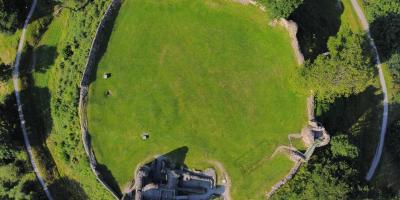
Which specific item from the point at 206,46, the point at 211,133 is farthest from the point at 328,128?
the point at 206,46

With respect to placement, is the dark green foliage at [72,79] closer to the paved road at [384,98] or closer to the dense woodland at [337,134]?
the dense woodland at [337,134]

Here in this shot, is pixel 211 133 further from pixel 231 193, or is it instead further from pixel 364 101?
pixel 364 101

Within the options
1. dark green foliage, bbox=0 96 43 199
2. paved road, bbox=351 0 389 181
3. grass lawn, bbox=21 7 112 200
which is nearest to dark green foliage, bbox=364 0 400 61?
paved road, bbox=351 0 389 181

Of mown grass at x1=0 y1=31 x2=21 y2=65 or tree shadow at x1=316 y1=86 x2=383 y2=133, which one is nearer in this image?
tree shadow at x1=316 y1=86 x2=383 y2=133

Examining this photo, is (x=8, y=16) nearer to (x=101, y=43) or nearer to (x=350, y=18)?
(x=101, y=43)

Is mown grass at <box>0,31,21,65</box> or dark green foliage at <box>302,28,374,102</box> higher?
mown grass at <box>0,31,21,65</box>

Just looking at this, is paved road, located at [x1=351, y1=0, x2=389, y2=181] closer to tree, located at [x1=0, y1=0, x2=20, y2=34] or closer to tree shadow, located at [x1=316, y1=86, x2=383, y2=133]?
tree shadow, located at [x1=316, y1=86, x2=383, y2=133]
